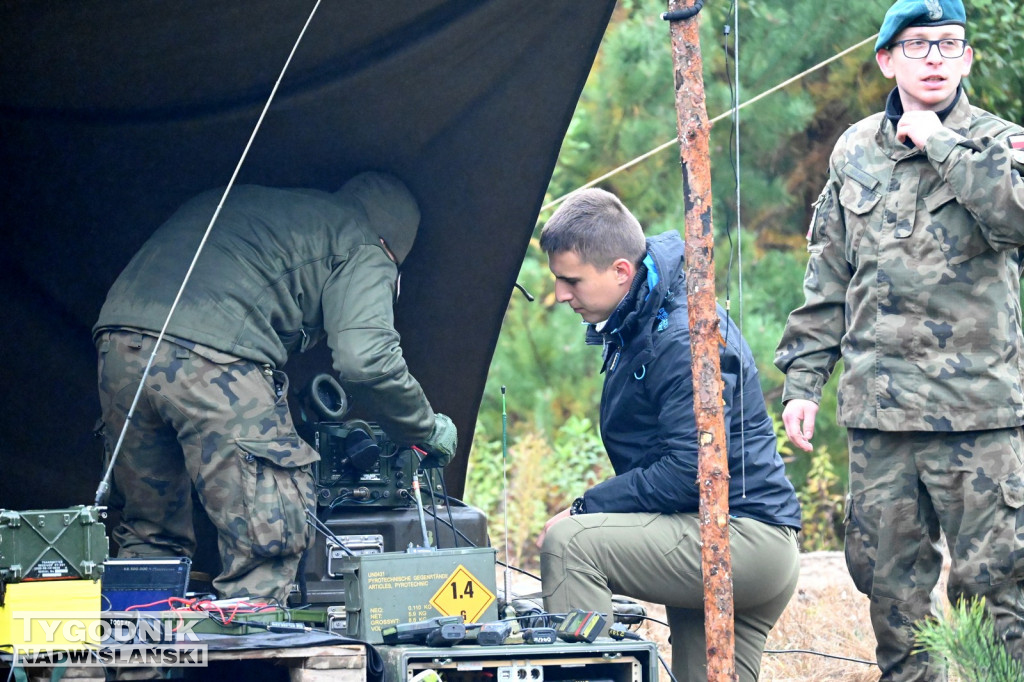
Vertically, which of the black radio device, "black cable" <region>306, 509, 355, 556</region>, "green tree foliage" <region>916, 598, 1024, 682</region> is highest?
the black radio device

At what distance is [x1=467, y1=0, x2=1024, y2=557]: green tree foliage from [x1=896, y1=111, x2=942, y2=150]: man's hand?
157 inches

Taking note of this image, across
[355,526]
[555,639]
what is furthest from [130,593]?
[555,639]

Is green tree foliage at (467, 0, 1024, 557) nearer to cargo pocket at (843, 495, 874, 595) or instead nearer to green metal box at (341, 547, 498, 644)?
cargo pocket at (843, 495, 874, 595)

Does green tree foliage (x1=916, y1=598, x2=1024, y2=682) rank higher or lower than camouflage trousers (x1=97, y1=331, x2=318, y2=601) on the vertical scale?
lower

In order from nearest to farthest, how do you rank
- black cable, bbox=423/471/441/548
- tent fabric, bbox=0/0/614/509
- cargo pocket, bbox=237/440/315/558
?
1. cargo pocket, bbox=237/440/315/558
2. tent fabric, bbox=0/0/614/509
3. black cable, bbox=423/471/441/548

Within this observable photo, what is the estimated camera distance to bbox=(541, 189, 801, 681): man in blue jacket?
3000 mm

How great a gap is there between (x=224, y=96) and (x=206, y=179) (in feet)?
1.06

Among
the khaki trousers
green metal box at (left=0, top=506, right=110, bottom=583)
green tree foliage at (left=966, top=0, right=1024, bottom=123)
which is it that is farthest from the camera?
green tree foliage at (left=966, top=0, right=1024, bottom=123)

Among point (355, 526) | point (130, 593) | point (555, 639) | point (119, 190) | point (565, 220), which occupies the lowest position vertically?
point (555, 639)

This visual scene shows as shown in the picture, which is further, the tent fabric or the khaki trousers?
the tent fabric

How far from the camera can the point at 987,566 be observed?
2703 mm

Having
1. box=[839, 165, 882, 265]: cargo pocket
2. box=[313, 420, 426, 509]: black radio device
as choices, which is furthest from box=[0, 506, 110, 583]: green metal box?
box=[839, 165, 882, 265]: cargo pocket

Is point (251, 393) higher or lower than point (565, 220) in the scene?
lower

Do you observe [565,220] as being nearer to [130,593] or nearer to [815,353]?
[815,353]
